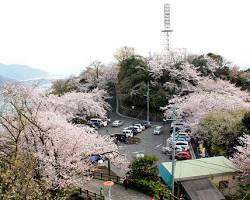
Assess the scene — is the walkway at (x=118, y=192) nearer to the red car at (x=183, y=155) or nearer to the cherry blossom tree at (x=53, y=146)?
the cherry blossom tree at (x=53, y=146)

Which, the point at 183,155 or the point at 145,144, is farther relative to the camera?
the point at 145,144

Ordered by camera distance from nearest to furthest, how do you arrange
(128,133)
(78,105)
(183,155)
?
(183,155)
(128,133)
(78,105)

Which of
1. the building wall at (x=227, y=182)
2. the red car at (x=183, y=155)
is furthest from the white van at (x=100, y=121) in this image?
the building wall at (x=227, y=182)

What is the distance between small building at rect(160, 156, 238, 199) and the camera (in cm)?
2161

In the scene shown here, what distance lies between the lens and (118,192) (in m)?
19.3

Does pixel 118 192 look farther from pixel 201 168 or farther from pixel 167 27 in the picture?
pixel 167 27

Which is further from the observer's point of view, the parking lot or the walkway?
the parking lot

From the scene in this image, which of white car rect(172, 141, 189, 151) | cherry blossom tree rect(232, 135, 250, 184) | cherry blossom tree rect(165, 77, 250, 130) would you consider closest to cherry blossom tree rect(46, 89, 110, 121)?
cherry blossom tree rect(165, 77, 250, 130)

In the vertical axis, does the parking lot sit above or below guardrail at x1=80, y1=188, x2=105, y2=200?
below

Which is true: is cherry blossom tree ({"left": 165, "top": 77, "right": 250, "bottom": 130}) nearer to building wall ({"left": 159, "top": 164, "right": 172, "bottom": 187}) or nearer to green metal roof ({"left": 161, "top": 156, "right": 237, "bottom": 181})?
green metal roof ({"left": 161, "top": 156, "right": 237, "bottom": 181})

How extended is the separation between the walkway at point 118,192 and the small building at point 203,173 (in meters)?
3.54

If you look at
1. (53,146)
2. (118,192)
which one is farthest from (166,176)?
(53,146)

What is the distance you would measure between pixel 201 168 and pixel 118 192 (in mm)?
6830

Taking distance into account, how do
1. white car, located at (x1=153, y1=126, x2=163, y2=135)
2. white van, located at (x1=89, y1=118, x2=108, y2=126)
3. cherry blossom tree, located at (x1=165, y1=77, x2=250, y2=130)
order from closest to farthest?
cherry blossom tree, located at (x1=165, y1=77, x2=250, y2=130) < white car, located at (x1=153, y1=126, x2=163, y2=135) < white van, located at (x1=89, y1=118, x2=108, y2=126)
